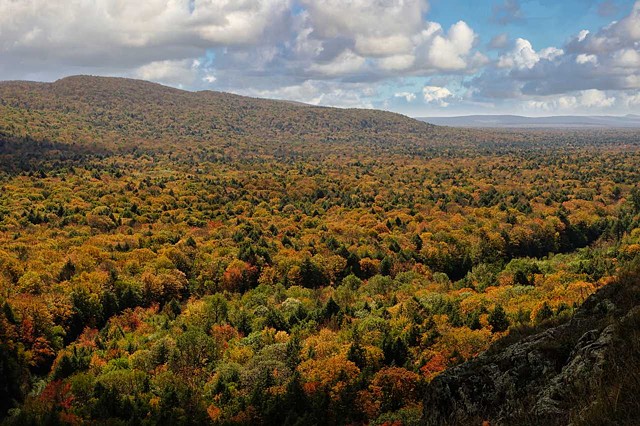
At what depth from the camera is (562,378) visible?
14.2 m

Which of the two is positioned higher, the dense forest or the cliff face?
the cliff face

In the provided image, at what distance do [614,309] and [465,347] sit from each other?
30.0 m

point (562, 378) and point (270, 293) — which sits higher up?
point (562, 378)

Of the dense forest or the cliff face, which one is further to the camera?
the dense forest

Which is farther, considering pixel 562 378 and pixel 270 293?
pixel 270 293

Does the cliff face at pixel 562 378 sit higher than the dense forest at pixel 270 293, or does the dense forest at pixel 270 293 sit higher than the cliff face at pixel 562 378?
the cliff face at pixel 562 378

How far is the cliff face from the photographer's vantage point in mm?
9086

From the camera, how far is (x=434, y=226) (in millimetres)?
111438

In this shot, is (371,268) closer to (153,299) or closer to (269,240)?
(269,240)

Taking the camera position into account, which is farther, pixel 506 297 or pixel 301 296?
pixel 301 296

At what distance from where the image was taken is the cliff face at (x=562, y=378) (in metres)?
9.09

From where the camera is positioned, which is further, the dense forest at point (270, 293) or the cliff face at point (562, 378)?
the dense forest at point (270, 293)

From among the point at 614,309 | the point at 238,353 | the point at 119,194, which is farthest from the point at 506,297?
the point at 119,194

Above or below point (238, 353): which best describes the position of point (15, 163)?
above
